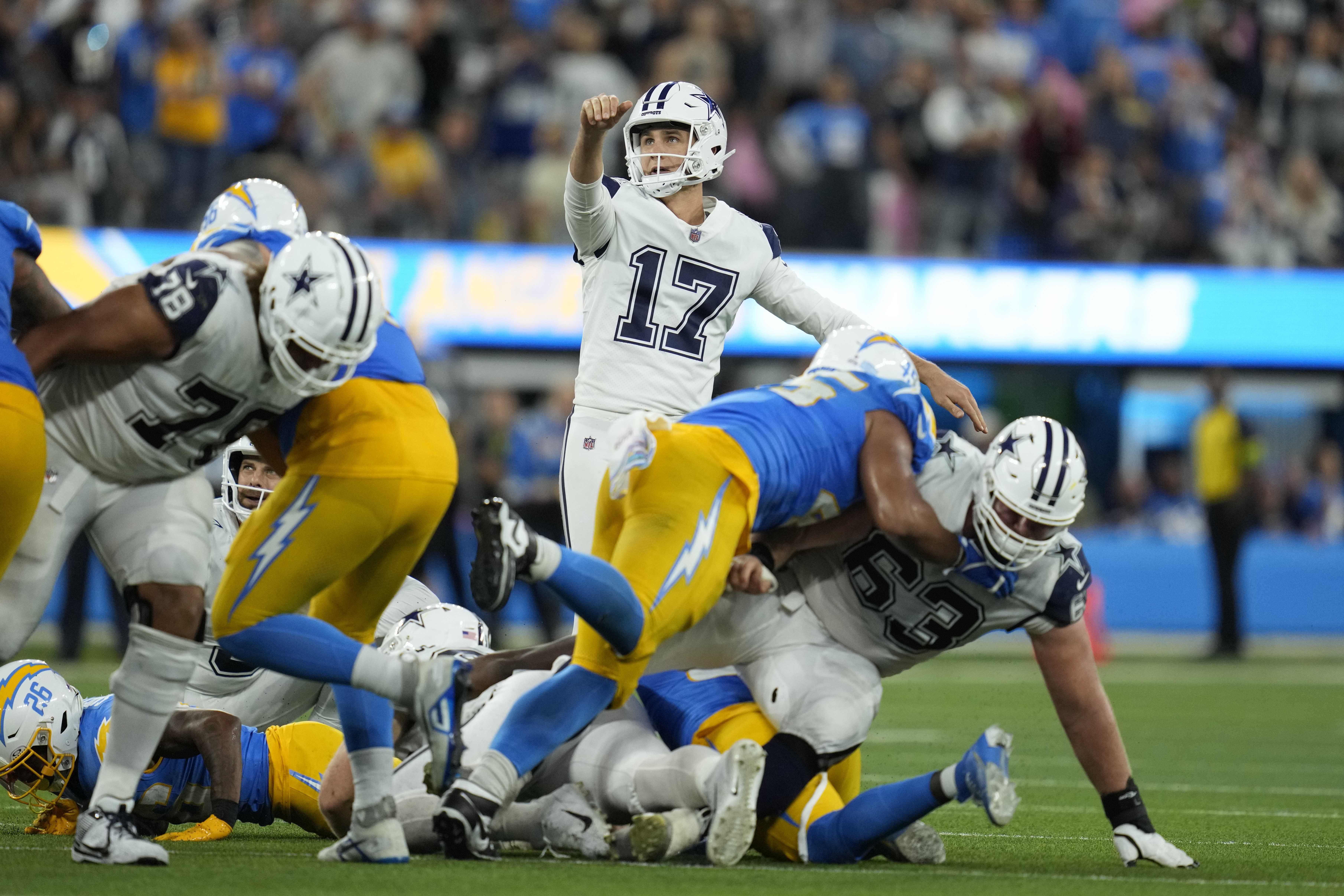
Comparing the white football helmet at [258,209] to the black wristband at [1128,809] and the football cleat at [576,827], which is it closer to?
the football cleat at [576,827]

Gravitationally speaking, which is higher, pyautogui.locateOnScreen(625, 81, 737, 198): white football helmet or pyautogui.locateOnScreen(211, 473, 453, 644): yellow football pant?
pyautogui.locateOnScreen(625, 81, 737, 198): white football helmet

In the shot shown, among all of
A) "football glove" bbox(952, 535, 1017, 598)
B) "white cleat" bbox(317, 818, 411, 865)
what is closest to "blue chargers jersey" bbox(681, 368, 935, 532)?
"football glove" bbox(952, 535, 1017, 598)

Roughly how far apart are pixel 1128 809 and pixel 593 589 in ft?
5.58

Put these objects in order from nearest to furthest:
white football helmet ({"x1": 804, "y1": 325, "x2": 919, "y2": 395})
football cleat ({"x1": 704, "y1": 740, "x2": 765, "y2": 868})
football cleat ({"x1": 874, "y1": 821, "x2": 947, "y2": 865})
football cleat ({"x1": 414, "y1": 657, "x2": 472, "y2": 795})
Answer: football cleat ({"x1": 414, "y1": 657, "x2": 472, "y2": 795}), football cleat ({"x1": 704, "y1": 740, "x2": 765, "y2": 868}), football cleat ({"x1": 874, "y1": 821, "x2": 947, "y2": 865}), white football helmet ({"x1": 804, "y1": 325, "x2": 919, "y2": 395})

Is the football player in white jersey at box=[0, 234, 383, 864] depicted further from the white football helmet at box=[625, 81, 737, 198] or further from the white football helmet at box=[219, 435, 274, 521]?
the white football helmet at box=[625, 81, 737, 198]

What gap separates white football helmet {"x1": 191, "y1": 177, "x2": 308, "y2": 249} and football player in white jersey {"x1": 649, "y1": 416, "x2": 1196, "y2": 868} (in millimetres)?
1702

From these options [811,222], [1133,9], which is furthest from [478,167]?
[1133,9]

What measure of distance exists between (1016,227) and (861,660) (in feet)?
35.9

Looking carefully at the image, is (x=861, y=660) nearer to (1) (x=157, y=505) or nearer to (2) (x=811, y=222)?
(1) (x=157, y=505)

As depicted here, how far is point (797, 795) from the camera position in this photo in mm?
4930

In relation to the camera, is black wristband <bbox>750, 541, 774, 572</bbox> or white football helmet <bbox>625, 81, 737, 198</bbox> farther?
white football helmet <bbox>625, 81, 737, 198</bbox>

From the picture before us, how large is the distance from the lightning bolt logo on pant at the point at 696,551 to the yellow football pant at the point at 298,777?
4.58 ft

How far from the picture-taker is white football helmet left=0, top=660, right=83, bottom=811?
5.25 meters

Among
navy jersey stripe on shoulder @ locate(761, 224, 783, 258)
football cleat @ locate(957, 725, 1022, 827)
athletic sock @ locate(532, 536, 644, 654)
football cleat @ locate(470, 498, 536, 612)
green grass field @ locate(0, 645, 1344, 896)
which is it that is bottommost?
green grass field @ locate(0, 645, 1344, 896)
